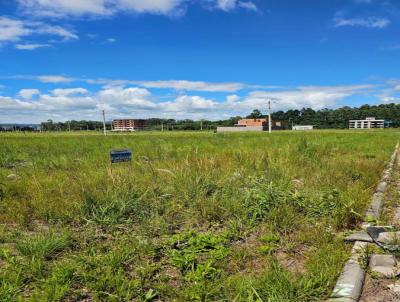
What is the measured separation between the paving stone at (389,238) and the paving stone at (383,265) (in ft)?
1.11

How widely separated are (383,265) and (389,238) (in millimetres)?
617

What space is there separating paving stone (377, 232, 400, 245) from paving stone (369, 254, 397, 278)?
338 millimetres

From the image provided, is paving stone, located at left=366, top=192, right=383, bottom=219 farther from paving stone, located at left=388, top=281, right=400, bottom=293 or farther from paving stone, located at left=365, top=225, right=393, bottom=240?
paving stone, located at left=388, top=281, right=400, bottom=293

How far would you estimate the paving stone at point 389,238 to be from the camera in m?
3.39

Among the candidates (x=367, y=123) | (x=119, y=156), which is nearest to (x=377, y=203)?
(x=119, y=156)

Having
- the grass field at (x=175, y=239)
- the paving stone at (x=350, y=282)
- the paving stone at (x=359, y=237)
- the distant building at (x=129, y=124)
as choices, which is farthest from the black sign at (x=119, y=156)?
the distant building at (x=129, y=124)

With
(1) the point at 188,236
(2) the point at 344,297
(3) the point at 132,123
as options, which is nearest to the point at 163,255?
(1) the point at 188,236

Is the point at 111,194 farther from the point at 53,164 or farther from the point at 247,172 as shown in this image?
the point at 53,164

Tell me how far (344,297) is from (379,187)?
4954 mm

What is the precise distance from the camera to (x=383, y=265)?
9.80ft

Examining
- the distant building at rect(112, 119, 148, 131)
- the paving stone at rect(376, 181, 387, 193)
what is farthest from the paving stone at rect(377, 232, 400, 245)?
the distant building at rect(112, 119, 148, 131)

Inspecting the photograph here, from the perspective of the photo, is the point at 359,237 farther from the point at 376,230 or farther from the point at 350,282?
the point at 350,282

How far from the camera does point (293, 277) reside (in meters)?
2.81

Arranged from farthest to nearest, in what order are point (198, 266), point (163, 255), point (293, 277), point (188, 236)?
point (188, 236) < point (163, 255) < point (198, 266) < point (293, 277)
